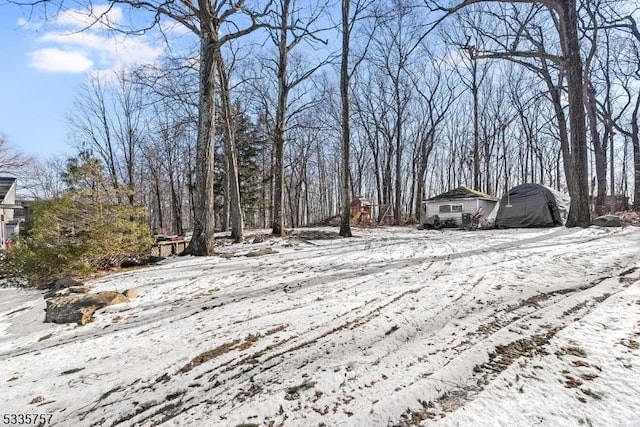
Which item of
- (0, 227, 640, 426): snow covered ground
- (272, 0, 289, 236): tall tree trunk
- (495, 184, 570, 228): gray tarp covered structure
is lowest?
(0, 227, 640, 426): snow covered ground

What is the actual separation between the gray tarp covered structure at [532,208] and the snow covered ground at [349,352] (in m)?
12.7

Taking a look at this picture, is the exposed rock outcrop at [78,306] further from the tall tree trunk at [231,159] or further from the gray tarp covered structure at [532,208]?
the gray tarp covered structure at [532,208]

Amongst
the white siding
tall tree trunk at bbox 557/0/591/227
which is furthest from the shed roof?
tall tree trunk at bbox 557/0/591/227

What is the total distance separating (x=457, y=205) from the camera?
19531 mm

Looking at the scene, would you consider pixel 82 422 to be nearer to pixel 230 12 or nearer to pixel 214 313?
pixel 214 313

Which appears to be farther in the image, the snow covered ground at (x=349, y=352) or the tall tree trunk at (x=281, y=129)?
the tall tree trunk at (x=281, y=129)

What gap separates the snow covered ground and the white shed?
1457cm

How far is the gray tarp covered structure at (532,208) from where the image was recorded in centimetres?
1611

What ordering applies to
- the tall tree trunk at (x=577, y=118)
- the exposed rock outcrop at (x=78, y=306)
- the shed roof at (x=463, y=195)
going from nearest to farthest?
1. the exposed rock outcrop at (x=78, y=306)
2. the tall tree trunk at (x=577, y=118)
3. the shed roof at (x=463, y=195)

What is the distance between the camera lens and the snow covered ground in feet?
6.40

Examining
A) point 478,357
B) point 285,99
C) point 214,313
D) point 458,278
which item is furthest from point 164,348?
point 285,99

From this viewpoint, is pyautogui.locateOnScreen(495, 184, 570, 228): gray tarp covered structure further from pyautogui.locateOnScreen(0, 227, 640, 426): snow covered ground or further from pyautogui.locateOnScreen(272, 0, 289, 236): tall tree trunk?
pyautogui.locateOnScreen(0, 227, 640, 426): snow covered ground

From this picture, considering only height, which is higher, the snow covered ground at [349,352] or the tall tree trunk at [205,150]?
the tall tree trunk at [205,150]

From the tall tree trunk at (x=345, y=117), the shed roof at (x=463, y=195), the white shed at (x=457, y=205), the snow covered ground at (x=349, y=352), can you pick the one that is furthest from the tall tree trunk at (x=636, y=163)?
the snow covered ground at (x=349, y=352)
